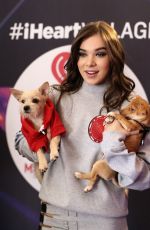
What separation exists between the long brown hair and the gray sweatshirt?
0.10 feet

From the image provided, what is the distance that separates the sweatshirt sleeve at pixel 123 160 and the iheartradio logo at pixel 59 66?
880 mm

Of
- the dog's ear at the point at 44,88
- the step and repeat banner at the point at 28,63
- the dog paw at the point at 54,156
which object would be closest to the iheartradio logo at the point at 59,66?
the step and repeat banner at the point at 28,63

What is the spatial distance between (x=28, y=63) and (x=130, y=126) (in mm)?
993

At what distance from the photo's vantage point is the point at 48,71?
1.93m

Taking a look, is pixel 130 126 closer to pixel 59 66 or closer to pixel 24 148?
pixel 24 148

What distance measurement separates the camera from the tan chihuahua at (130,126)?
3.62ft

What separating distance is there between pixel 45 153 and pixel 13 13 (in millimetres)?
993

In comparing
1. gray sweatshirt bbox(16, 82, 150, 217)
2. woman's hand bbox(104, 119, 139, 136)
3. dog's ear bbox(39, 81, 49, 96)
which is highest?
dog's ear bbox(39, 81, 49, 96)

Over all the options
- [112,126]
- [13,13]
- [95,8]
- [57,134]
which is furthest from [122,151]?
[13,13]

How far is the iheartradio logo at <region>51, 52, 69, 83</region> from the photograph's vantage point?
1.91m

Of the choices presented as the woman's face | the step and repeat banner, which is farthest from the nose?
the step and repeat banner

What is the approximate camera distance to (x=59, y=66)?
75.3 inches

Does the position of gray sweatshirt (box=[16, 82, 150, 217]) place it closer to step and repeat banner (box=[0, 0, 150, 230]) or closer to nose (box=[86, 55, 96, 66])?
nose (box=[86, 55, 96, 66])

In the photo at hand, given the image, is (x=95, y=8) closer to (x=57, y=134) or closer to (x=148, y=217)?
(x=57, y=134)
